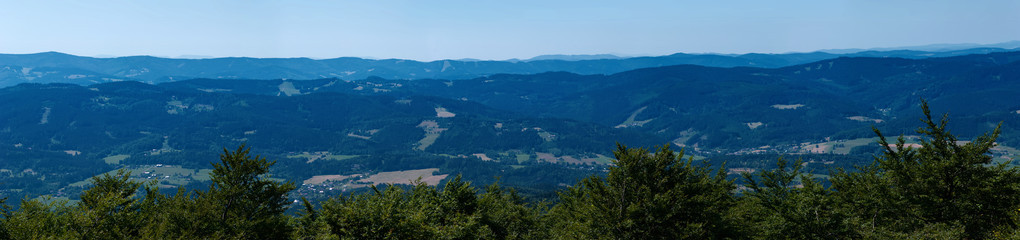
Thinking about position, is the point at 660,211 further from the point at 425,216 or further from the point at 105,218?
the point at 105,218

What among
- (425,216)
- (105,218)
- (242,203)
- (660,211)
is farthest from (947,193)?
(105,218)

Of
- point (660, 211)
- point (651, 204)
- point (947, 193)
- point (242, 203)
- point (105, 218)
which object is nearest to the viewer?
point (651, 204)

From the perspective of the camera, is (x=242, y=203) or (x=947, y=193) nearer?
(x=947, y=193)

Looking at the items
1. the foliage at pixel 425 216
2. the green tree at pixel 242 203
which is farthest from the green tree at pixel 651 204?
the green tree at pixel 242 203

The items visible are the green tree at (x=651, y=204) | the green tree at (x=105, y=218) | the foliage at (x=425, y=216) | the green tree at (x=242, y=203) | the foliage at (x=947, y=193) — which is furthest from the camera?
the green tree at (x=242, y=203)

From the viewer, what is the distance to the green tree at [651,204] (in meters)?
31.1

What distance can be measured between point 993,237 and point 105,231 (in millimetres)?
50753

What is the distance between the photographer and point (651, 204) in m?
30.4

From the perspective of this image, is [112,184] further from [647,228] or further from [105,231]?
[647,228]

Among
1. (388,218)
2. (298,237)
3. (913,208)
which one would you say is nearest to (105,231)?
(298,237)

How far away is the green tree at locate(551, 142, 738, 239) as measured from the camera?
31.1 meters

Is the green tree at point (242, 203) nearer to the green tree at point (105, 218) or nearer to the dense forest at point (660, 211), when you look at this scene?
the dense forest at point (660, 211)

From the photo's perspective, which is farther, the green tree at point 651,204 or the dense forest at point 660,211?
the green tree at point 651,204

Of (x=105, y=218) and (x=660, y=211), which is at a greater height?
(x=660, y=211)
